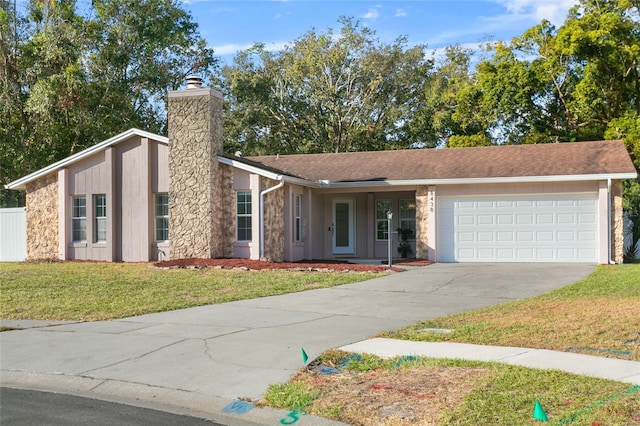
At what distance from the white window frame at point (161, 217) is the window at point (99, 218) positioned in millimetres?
1753

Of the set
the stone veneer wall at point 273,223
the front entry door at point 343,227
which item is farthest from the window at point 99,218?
the front entry door at point 343,227

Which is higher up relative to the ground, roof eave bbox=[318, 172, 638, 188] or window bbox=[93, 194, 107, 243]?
roof eave bbox=[318, 172, 638, 188]

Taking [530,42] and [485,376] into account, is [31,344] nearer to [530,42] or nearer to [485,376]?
[485,376]

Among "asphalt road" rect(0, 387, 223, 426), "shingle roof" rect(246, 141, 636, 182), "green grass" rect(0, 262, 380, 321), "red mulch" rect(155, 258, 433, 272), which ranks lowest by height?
"asphalt road" rect(0, 387, 223, 426)

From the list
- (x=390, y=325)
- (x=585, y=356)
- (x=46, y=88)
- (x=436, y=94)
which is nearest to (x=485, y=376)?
(x=585, y=356)

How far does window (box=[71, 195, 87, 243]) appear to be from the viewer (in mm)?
22391

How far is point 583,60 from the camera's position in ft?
100

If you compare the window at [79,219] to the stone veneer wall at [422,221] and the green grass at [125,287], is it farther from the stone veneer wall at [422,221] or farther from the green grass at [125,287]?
the stone veneer wall at [422,221]

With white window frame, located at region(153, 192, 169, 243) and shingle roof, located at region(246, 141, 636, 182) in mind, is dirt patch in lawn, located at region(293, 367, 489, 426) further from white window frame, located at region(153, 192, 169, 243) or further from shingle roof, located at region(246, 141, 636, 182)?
white window frame, located at region(153, 192, 169, 243)

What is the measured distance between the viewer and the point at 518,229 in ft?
69.3

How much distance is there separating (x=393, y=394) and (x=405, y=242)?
17.8 metres

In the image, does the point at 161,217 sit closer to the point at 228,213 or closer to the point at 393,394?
the point at 228,213

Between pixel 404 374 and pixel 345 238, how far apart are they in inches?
698

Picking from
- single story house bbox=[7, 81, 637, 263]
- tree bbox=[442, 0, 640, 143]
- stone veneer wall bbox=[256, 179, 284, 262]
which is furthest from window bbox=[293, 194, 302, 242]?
tree bbox=[442, 0, 640, 143]
